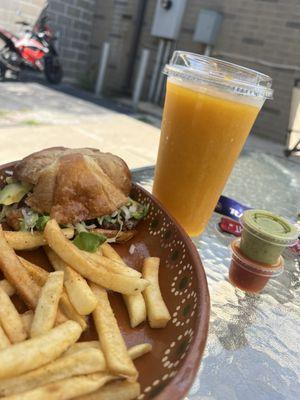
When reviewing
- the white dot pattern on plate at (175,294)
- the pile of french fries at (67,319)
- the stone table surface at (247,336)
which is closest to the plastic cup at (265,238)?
the stone table surface at (247,336)

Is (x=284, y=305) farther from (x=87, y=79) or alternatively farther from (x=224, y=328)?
(x=87, y=79)

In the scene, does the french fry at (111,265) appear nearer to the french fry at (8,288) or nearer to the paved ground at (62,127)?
the french fry at (8,288)

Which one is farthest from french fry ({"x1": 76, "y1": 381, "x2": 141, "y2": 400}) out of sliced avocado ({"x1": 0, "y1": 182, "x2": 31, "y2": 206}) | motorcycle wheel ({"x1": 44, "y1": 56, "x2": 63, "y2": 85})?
motorcycle wheel ({"x1": 44, "y1": 56, "x2": 63, "y2": 85})

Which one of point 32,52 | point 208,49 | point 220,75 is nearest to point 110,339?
point 220,75

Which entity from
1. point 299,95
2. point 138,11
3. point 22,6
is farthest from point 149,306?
point 138,11

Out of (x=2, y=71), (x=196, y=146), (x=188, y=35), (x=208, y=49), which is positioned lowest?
(x=2, y=71)

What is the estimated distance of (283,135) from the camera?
8922 mm

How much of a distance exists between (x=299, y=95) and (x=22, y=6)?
679 centimetres

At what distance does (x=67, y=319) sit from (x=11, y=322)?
0.17 meters

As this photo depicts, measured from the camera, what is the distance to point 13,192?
1534 mm

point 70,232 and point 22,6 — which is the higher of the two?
A: point 22,6

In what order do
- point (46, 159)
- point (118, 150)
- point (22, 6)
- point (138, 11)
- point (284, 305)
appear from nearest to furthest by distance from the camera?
1. point (284, 305)
2. point (46, 159)
3. point (118, 150)
4. point (22, 6)
5. point (138, 11)

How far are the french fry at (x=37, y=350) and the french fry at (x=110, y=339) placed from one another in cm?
8

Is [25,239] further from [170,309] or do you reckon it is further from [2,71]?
[2,71]
